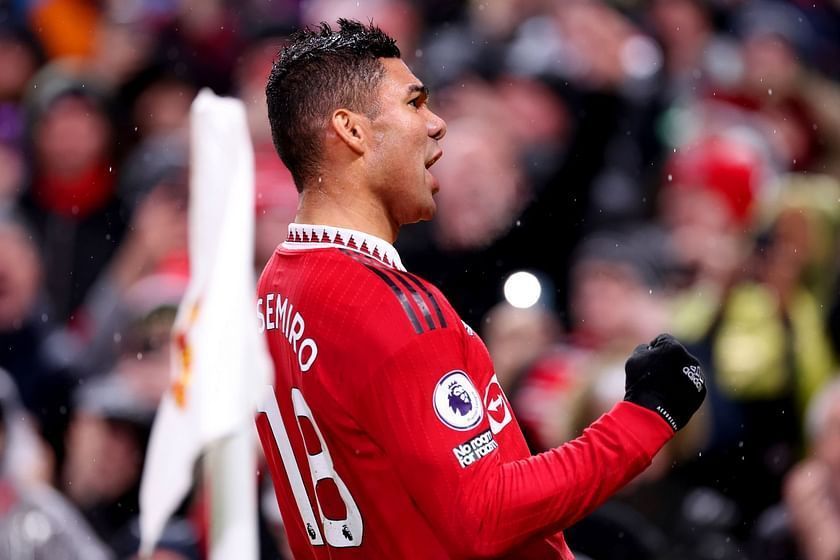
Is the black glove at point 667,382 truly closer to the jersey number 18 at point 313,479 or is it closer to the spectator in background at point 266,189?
the jersey number 18 at point 313,479

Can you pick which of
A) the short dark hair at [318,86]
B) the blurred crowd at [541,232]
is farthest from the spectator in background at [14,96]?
the short dark hair at [318,86]

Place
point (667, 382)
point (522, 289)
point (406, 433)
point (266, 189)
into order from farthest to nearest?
point (266, 189)
point (522, 289)
point (667, 382)
point (406, 433)

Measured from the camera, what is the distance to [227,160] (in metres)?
3.72

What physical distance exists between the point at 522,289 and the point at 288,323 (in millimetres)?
2917

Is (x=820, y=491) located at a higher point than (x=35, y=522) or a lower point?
lower

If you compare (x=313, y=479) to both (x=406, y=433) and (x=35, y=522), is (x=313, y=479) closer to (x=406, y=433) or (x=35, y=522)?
(x=406, y=433)

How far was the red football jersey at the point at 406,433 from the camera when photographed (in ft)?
7.58

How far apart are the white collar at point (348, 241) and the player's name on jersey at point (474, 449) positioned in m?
0.38

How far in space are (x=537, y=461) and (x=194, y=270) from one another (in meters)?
1.80

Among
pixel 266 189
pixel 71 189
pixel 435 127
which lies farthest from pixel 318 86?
pixel 71 189

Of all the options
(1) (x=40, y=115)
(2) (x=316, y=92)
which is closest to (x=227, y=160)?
(2) (x=316, y=92)

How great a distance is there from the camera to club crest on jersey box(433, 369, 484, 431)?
2324 millimetres

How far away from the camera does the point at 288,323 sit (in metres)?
2.54

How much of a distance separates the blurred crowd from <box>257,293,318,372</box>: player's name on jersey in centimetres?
246
